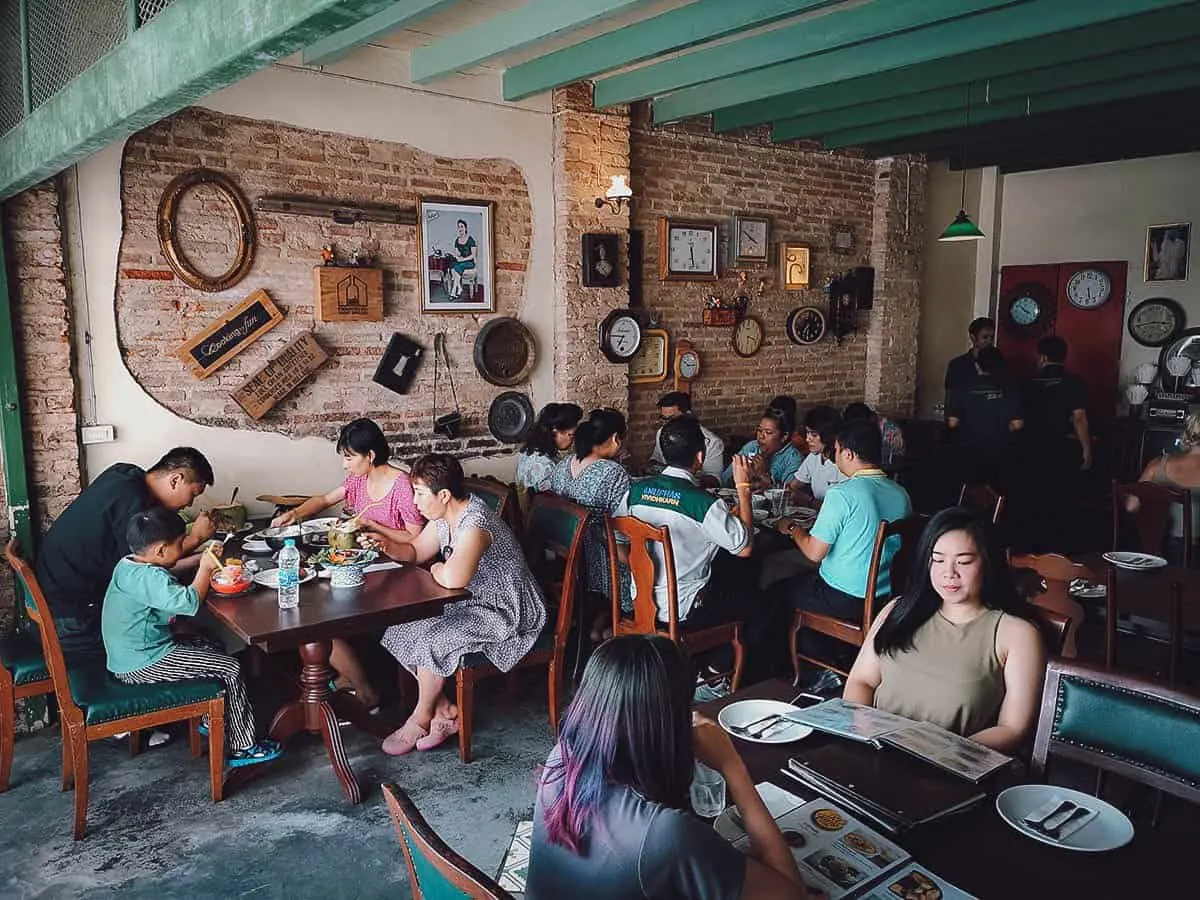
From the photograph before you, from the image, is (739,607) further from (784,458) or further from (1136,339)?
(1136,339)

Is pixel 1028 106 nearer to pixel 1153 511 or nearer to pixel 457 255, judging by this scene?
pixel 1153 511

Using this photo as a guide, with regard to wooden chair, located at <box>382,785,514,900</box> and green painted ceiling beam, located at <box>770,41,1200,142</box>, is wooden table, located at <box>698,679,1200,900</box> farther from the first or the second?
green painted ceiling beam, located at <box>770,41,1200,142</box>

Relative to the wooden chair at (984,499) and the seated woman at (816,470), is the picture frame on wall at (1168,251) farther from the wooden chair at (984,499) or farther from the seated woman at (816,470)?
the wooden chair at (984,499)

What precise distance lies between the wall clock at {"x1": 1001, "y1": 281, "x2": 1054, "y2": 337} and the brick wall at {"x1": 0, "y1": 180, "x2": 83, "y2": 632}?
8478 millimetres

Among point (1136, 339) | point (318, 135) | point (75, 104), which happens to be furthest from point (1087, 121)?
point (75, 104)

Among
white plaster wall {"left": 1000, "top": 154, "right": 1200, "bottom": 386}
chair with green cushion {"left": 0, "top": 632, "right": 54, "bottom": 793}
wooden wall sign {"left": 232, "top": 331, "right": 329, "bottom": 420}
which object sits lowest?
chair with green cushion {"left": 0, "top": 632, "right": 54, "bottom": 793}

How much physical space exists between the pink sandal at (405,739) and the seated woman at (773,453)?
2.70 m

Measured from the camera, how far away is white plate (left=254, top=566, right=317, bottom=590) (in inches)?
147

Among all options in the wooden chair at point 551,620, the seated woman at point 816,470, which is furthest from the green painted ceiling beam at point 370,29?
the seated woman at point 816,470

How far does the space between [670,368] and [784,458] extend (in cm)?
127

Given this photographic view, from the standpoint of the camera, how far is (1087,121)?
271 inches

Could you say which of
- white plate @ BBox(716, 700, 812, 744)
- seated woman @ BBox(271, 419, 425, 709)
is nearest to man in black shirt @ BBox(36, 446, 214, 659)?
seated woman @ BBox(271, 419, 425, 709)

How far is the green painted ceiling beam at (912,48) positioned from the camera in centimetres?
421

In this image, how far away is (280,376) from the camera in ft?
16.9
